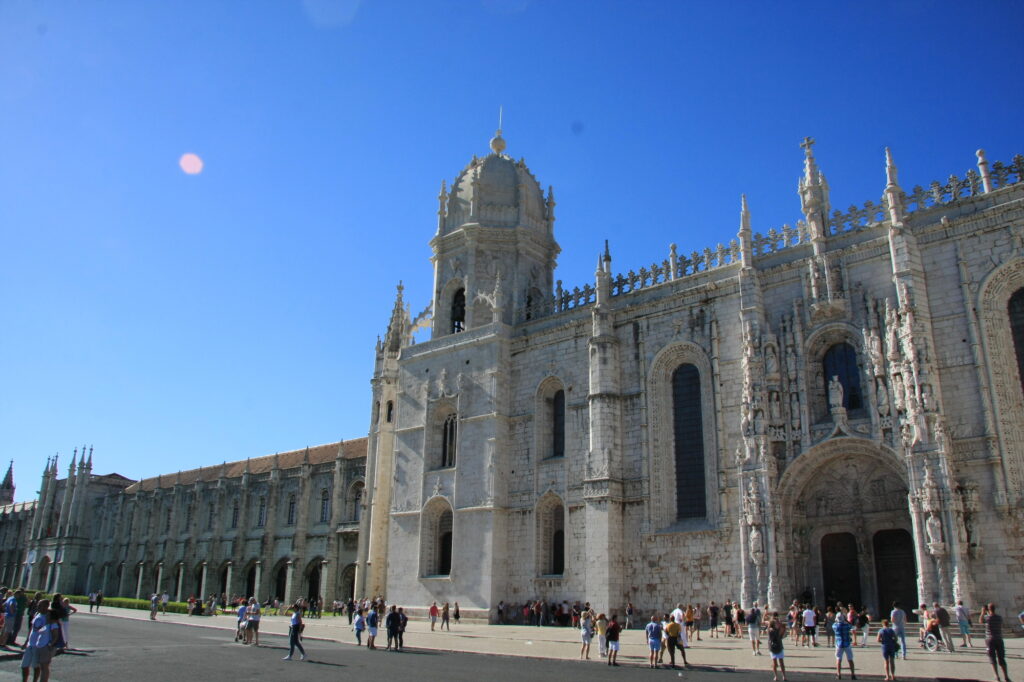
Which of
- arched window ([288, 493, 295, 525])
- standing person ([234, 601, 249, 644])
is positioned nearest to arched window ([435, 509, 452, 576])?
standing person ([234, 601, 249, 644])

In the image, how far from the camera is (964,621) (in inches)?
746

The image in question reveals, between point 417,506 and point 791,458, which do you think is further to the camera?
point 417,506

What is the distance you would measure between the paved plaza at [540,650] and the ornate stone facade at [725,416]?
8.20 ft

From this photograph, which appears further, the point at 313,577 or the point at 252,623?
the point at 313,577

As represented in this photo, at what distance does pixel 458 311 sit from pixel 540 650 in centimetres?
1836

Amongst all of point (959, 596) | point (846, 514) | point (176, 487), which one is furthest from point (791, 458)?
point (176, 487)

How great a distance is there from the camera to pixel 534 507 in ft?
98.3

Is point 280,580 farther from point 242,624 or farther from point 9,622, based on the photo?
point 9,622

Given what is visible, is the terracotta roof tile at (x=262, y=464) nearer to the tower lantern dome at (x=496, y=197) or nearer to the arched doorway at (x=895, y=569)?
the tower lantern dome at (x=496, y=197)

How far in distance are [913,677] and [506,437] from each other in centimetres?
1886

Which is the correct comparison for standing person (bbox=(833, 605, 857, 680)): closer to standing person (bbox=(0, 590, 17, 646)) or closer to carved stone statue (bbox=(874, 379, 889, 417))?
carved stone statue (bbox=(874, 379, 889, 417))

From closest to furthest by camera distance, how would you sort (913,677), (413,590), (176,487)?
1. (913,677)
2. (413,590)
3. (176,487)

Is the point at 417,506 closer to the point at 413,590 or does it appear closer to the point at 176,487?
the point at 413,590

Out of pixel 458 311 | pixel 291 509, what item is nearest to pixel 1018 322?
pixel 458 311
